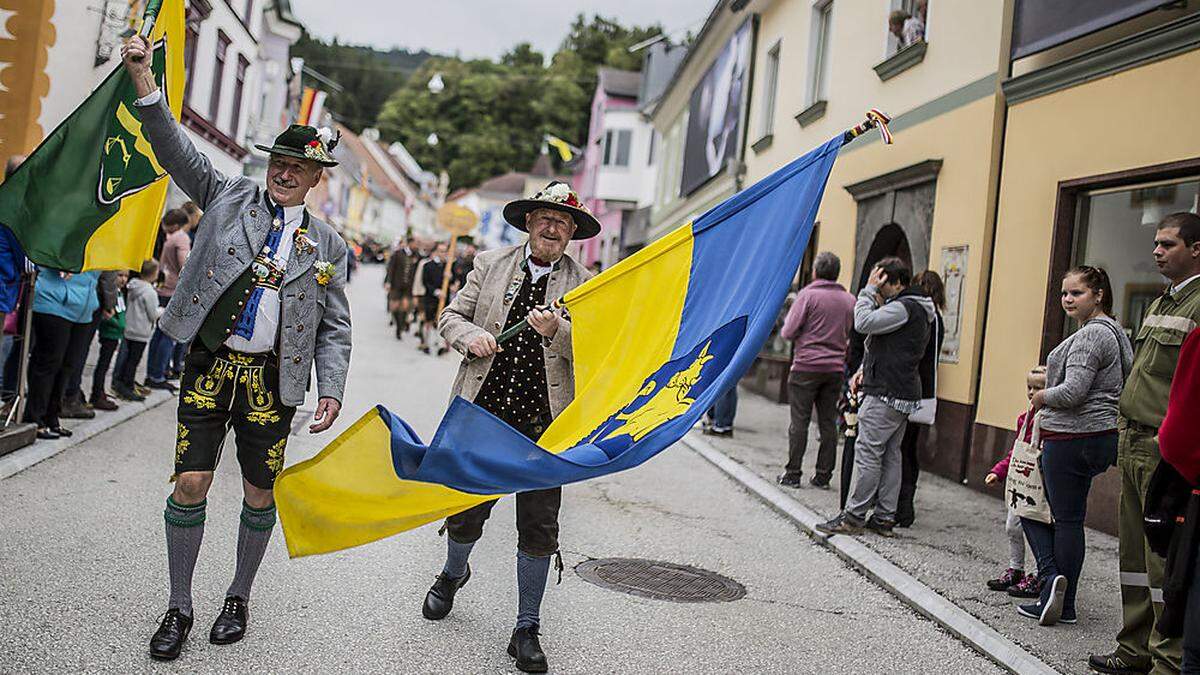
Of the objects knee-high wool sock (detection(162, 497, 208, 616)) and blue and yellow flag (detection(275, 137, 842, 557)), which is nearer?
blue and yellow flag (detection(275, 137, 842, 557))

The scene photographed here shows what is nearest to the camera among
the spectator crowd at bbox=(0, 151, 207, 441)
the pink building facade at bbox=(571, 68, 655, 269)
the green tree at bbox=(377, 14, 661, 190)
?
the spectator crowd at bbox=(0, 151, 207, 441)

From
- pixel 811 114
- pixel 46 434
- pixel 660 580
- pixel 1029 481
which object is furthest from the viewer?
pixel 811 114

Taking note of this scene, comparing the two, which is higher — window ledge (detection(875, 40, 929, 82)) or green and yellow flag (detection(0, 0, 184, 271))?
window ledge (detection(875, 40, 929, 82))

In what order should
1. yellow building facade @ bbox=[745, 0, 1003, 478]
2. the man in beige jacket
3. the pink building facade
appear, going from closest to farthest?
the man in beige jacket < yellow building facade @ bbox=[745, 0, 1003, 478] < the pink building facade

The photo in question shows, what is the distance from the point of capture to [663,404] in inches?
176

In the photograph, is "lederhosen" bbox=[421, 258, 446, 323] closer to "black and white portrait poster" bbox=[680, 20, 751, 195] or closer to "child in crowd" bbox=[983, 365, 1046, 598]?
"black and white portrait poster" bbox=[680, 20, 751, 195]

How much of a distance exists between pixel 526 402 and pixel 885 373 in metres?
3.56

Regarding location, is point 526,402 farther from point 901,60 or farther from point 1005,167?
point 901,60

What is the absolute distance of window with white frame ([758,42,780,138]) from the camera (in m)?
19.3

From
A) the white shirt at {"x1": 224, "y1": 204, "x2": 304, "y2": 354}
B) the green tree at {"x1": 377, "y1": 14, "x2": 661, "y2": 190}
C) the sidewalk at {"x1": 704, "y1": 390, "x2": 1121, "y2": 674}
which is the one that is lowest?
the sidewalk at {"x1": 704, "y1": 390, "x2": 1121, "y2": 674}

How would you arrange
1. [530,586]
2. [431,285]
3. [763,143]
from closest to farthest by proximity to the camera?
[530,586] → [763,143] → [431,285]

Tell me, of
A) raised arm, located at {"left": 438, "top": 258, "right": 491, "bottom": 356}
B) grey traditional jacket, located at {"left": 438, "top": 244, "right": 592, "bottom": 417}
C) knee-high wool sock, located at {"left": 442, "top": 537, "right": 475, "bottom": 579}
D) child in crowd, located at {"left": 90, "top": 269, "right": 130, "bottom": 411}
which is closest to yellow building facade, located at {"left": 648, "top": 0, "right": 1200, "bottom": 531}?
grey traditional jacket, located at {"left": 438, "top": 244, "right": 592, "bottom": 417}

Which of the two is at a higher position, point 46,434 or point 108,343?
point 108,343

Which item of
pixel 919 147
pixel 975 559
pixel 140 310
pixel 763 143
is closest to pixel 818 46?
pixel 763 143
